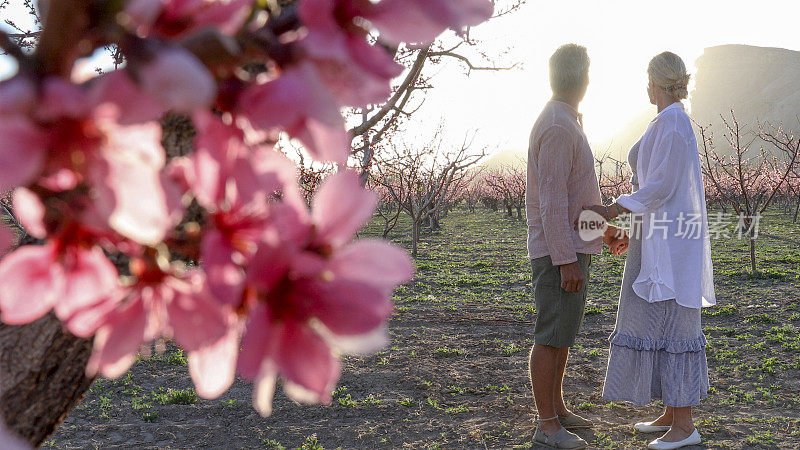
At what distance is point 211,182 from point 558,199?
3.15 m

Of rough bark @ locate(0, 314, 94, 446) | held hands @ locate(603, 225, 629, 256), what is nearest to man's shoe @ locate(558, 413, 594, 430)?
held hands @ locate(603, 225, 629, 256)

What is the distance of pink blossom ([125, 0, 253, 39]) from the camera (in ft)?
0.84

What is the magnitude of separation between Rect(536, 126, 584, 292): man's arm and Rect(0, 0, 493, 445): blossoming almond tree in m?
3.06

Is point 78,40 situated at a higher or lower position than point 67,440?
higher

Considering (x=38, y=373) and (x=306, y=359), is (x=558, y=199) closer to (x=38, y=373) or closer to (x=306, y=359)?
(x=38, y=373)

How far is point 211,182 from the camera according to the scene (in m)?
0.27

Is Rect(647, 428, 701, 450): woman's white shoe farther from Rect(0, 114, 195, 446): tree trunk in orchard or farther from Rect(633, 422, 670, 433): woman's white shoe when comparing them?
Rect(0, 114, 195, 446): tree trunk in orchard

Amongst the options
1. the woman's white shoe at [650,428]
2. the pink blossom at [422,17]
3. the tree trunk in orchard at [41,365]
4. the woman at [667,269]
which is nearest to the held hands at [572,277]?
the woman at [667,269]

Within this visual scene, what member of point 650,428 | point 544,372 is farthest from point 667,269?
point 650,428

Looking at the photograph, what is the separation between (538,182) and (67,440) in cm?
349

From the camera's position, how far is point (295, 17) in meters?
0.28

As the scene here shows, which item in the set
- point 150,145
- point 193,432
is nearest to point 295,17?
point 150,145

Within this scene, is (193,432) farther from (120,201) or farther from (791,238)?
(791,238)

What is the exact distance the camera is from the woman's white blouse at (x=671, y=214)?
3477mm
